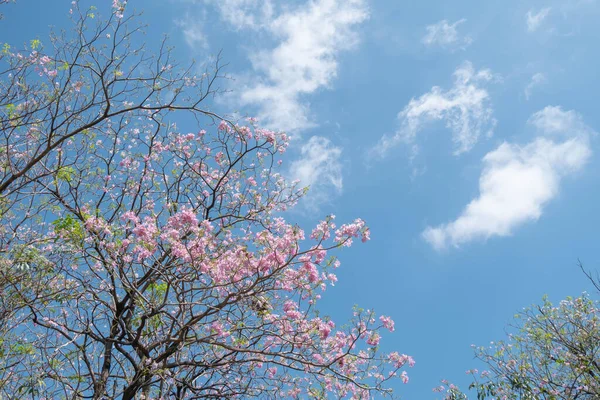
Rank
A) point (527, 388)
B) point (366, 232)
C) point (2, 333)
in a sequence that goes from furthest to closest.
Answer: point (527, 388), point (366, 232), point (2, 333)

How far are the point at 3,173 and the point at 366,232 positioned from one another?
489 cm

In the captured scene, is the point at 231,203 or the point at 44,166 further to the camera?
the point at 231,203

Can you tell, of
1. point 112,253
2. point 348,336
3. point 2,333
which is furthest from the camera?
point 348,336

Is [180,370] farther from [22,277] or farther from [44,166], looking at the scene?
[44,166]

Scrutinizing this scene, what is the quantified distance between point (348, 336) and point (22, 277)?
4.38 meters

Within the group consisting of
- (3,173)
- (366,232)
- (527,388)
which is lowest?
(527,388)

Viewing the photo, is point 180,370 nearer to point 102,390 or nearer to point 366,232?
point 102,390

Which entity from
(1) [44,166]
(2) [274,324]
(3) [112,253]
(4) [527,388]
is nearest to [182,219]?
(3) [112,253]

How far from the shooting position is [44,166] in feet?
23.5

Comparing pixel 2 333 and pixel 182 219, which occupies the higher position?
pixel 182 219

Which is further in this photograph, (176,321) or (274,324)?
(274,324)

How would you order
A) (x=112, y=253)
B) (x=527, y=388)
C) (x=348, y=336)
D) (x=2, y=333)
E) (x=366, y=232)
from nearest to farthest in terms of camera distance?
(x=2, y=333), (x=366, y=232), (x=112, y=253), (x=348, y=336), (x=527, y=388)

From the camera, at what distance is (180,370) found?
7.00m

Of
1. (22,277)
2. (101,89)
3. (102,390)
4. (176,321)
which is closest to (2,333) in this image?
(22,277)
